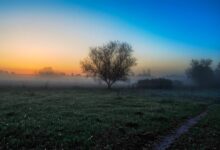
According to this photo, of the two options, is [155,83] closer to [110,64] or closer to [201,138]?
[110,64]

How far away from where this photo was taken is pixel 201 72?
131 metres

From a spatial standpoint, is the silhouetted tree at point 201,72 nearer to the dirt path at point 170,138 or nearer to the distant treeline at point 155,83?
the distant treeline at point 155,83

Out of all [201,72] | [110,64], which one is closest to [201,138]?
[110,64]

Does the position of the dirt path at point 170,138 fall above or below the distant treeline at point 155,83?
below

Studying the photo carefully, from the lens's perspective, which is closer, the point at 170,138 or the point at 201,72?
the point at 170,138

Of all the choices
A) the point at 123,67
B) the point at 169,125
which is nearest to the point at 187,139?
the point at 169,125

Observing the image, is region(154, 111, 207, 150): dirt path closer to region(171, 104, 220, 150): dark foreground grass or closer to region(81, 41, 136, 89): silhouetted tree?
region(171, 104, 220, 150): dark foreground grass

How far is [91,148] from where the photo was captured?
48.7 ft

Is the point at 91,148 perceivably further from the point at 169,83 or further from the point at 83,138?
the point at 169,83

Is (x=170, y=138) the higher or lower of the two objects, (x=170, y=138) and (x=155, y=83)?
the lower

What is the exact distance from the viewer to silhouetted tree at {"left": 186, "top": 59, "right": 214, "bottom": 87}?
130000mm

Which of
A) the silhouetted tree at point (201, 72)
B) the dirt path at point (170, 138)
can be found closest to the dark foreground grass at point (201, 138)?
the dirt path at point (170, 138)

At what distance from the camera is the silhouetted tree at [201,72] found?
427 ft

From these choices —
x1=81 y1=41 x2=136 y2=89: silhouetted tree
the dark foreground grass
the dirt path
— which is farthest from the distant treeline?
the dark foreground grass
